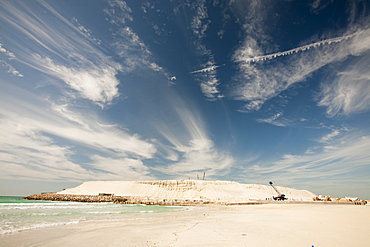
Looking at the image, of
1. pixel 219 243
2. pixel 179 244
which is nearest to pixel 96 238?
pixel 179 244

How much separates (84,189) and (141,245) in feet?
360

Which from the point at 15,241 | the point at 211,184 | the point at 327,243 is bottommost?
the point at 15,241

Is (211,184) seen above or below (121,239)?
above

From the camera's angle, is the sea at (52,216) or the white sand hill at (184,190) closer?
the sea at (52,216)

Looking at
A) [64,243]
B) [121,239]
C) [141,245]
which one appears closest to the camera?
[141,245]

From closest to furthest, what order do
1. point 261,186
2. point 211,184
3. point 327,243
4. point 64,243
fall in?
point 327,243 → point 64,243 → point 211,184 → point 261,186

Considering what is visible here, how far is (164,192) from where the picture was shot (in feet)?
268

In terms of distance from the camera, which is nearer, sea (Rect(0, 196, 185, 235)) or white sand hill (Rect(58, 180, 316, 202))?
sea (Rect(0, 196, 185, 235))

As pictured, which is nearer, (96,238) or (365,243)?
(365,243)

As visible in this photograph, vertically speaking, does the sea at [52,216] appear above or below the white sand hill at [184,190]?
below

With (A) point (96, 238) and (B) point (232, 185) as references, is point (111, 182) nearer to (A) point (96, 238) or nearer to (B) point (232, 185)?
(B) point (232, 185)

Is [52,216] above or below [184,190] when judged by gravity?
below

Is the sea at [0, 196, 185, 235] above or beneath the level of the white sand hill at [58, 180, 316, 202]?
beneath

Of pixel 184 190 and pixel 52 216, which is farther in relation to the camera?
pixel 184 190
